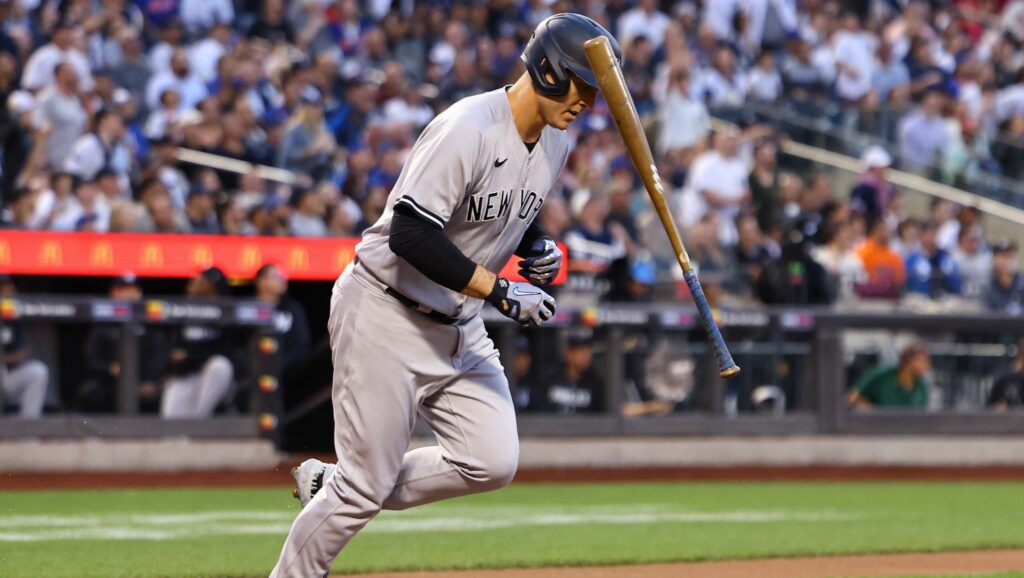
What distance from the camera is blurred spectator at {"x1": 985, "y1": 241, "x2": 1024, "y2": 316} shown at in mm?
14531

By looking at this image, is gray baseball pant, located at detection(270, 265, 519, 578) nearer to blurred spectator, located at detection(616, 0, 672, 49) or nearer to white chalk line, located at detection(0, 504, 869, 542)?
white chalk line, located at detection(0, 504, 869, 542)

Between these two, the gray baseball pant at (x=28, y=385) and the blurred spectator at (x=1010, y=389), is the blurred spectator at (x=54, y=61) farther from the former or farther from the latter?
the blurred spectator at (x=1010, y=389)

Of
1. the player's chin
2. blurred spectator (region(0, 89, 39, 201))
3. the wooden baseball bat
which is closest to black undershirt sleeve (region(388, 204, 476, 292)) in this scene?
the player's chin

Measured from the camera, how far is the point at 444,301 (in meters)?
5.17

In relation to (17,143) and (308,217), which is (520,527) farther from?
(17,143)

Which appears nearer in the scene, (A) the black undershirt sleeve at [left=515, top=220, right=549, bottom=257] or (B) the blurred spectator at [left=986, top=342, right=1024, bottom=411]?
(A) the black undershirt sleeve at [left=515, top=220, right=549, bottom=257]

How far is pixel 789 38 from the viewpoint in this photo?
64.4 ft

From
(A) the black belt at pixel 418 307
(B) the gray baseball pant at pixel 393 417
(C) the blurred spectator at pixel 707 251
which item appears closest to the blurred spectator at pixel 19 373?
(C) the blurred spectator at pixel 707 251

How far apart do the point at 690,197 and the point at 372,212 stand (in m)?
3.57

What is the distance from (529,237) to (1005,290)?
10103mm

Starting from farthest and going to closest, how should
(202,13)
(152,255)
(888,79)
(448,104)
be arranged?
(888,79) < (202,13) < (448,104) < (152,255)

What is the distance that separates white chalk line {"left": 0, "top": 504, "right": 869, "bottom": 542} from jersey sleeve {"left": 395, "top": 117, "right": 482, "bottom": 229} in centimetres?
401

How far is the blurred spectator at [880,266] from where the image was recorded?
14.4 meters

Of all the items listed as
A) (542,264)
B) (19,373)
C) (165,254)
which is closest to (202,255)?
(165,254)
